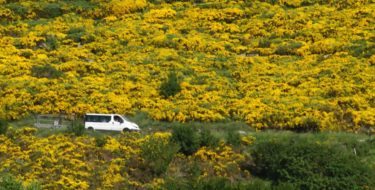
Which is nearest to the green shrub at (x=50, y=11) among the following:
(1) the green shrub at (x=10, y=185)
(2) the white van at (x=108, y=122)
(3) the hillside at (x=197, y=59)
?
(3) the hillside at (x=197, y=59)

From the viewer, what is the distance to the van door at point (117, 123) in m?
33.1

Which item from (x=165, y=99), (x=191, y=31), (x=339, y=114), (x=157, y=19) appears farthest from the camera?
(x=157, y=19)

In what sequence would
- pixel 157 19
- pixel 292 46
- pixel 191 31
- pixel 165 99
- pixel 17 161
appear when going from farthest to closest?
pixel 157 19 → pixel 191 31 → pixel 292 46 → pixel 165 99 → pixel 17 161

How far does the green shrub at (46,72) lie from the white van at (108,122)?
8.08 metres

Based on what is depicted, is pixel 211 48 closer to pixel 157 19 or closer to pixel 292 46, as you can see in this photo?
pixel 292 46

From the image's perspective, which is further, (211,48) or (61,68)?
(211,48)

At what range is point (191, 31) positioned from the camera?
51.4 meters

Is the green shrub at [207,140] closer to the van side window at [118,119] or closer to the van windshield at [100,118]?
the van side window at [118,119]

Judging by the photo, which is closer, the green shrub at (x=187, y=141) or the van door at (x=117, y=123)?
the green shrub at (x=187, y=141)

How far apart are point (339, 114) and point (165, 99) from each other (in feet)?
32.2

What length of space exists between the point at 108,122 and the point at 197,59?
1283 centimetres

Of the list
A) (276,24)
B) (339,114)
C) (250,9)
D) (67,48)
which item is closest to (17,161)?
(339,114)

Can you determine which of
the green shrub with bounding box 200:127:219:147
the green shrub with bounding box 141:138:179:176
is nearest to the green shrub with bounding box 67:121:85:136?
the green shrub with bounding box 141:138:179:176

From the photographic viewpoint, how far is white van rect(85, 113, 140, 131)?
33.2 m
